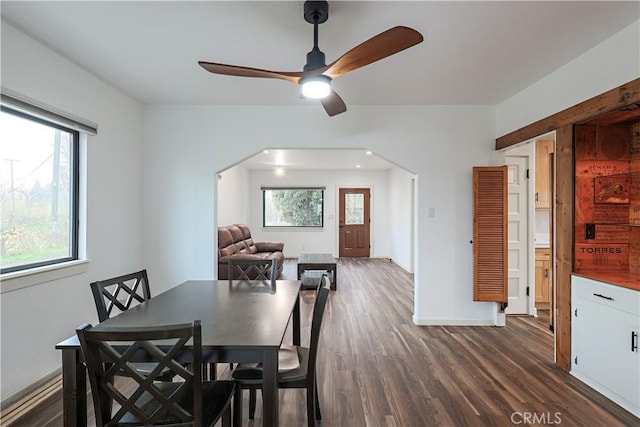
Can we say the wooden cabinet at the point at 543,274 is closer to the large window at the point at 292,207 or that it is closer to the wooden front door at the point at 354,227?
the wooden front door at the point at 354,227

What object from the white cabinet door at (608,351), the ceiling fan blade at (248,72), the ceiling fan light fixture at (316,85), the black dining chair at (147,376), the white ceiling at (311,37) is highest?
the white ceiling at (311,37)

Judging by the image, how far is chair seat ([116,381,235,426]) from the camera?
1338mm

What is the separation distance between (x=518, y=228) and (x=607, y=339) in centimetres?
197

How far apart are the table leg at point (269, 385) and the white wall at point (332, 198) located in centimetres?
752

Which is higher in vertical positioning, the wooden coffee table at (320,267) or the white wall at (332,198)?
the white wall at (332,198)

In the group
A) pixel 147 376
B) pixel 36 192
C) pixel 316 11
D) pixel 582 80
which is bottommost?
pixel 147 376

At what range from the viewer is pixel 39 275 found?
238 centimetres

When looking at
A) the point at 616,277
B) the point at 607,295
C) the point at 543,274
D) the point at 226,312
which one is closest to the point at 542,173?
the point at 543,274

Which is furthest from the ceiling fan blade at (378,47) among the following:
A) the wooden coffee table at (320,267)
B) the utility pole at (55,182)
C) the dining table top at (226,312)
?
the wooden coffee table at (320,267)

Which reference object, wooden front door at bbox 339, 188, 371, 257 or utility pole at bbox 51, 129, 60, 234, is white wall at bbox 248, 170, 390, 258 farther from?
utility pole at bbox 51, 129, 60, 234

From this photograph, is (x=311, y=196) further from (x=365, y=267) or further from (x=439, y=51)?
(x=439, y=51)

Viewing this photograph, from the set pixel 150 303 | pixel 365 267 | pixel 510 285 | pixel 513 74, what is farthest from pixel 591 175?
pixel 365 267

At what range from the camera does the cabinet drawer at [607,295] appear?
2098 millimetres

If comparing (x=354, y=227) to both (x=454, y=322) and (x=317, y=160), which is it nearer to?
(x=317, y=160)
